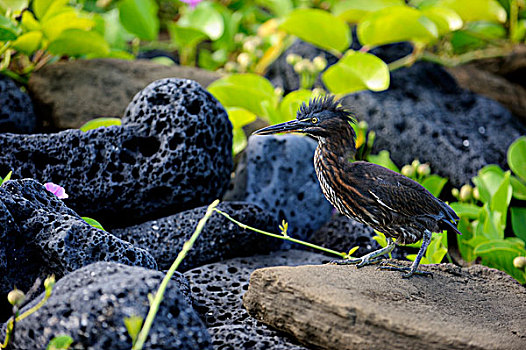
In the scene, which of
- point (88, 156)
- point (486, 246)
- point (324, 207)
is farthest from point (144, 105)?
point (486, 246)

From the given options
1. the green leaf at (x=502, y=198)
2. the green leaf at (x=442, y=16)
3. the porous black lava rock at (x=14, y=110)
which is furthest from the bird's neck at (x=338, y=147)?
the green leaf at (x=442, y=16)

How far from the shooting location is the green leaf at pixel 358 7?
550 centimetres

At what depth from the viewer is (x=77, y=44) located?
4.55 m

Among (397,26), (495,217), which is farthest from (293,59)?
(495,217)

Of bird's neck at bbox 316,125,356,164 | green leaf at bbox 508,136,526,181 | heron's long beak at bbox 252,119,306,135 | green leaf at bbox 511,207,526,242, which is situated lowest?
green leaf at bbox 511,207,526,242

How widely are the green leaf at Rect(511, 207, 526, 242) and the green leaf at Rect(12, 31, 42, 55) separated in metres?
3.69

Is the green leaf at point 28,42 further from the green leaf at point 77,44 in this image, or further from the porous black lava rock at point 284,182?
the porous black lava rock at point 284,182

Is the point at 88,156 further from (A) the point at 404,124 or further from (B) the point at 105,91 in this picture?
(A) the point at 404,124

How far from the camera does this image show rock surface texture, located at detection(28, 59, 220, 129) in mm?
4523

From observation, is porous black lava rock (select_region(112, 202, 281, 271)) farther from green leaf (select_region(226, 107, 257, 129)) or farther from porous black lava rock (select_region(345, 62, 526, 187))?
porous black lava rock (select_region(345, 62, 526, 187))

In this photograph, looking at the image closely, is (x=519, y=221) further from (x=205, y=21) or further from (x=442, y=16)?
(x=205, y=21)

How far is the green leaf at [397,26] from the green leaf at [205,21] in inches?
55.2

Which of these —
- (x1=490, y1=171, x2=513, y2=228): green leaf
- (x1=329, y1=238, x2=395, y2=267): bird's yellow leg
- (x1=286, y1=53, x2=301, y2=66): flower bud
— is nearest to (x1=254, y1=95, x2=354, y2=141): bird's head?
(x1=329, y1=238, x2=395, y2=267): bird's yellow leg

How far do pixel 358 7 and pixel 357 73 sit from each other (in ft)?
4.49
